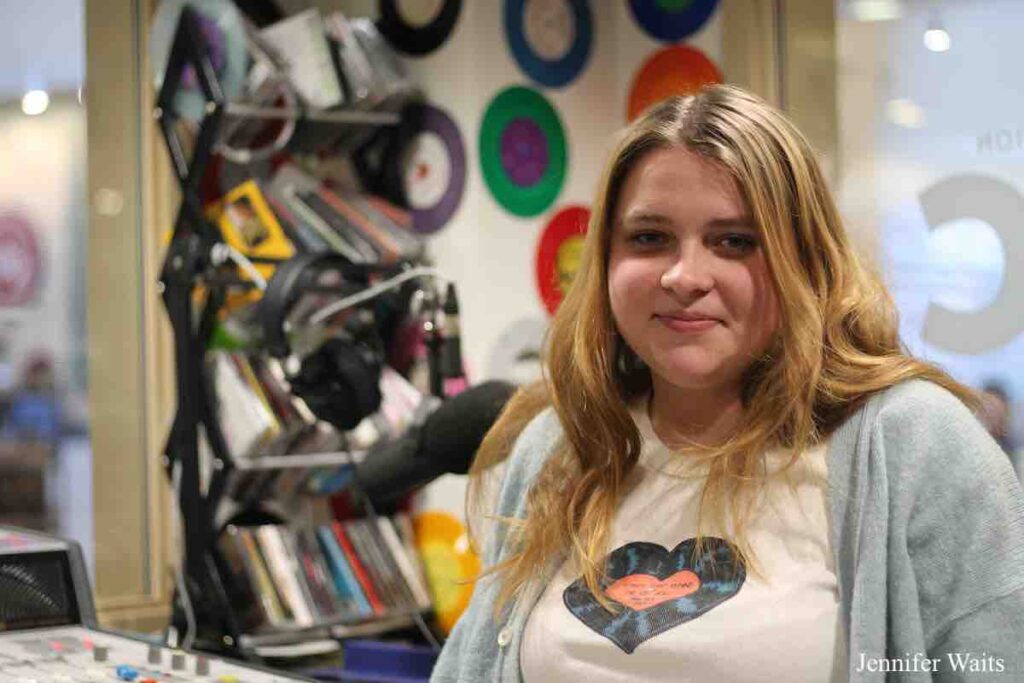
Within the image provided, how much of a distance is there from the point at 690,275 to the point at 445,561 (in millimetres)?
2380

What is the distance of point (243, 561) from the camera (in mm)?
3480

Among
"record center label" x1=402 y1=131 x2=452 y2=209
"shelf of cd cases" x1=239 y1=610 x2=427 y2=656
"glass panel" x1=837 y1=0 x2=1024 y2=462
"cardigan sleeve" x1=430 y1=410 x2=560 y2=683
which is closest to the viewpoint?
"cardigan sleeve" x1=430 y1=410 x2=560 y2=683

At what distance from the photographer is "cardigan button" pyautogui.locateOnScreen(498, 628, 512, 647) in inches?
63.8

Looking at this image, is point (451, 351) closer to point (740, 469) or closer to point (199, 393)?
point (740, 469)

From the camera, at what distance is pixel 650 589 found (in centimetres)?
150

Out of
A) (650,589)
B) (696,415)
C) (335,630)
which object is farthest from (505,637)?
(335,630)

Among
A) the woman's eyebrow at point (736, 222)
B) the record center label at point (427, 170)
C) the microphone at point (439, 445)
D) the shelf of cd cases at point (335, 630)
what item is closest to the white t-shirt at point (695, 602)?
the woman's eyebrow at point (736, 222)

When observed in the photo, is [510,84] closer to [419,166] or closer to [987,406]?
[419,166]

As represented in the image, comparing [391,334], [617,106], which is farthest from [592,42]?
[391,334]

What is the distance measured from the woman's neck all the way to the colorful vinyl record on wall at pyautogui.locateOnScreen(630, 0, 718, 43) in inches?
83.6

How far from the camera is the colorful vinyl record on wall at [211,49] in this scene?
345 cm

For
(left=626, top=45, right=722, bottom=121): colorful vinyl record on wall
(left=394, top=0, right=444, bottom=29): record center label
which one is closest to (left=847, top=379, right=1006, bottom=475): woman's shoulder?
(left=626, top=45, right=722, bottom=121): colorful vinyl record on wall

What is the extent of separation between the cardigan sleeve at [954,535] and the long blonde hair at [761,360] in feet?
0.29

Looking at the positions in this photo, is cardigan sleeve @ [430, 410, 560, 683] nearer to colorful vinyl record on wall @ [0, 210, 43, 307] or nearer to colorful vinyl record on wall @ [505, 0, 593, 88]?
colorful vinyl record on wall @ [505, 0, 593, 88]
